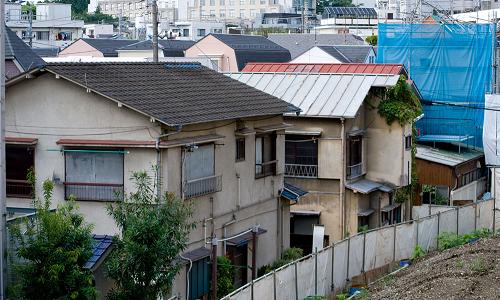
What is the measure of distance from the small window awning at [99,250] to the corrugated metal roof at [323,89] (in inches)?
382

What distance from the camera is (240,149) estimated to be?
21.3m

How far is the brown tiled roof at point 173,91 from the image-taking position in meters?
18.3

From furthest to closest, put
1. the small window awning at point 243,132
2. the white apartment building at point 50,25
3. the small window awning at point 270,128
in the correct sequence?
the white apartment building at point 50,25 < the small window awning at point 270,128 < the small window awning at point 243,132

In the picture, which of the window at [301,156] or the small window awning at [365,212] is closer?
the window at [301,156]

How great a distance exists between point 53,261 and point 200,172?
5364 mm

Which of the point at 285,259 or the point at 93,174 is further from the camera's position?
the point at 285,259

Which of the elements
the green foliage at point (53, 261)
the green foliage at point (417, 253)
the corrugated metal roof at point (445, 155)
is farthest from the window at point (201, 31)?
the green foliage at point (53, 261)

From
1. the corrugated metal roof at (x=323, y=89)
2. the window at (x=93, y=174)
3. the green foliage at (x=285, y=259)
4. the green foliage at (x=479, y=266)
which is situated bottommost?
the green foliage at (x=285, y=259)

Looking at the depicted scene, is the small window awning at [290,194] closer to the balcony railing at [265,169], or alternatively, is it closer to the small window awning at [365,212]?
the balcony railing at [265,169]

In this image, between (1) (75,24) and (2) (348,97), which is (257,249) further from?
(1) (75,24)

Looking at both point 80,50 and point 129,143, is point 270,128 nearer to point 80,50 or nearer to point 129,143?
point 129,143

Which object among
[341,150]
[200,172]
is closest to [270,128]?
[200,172]

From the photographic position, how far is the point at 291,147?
26797 millimetres

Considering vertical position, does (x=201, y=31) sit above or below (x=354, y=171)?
above
